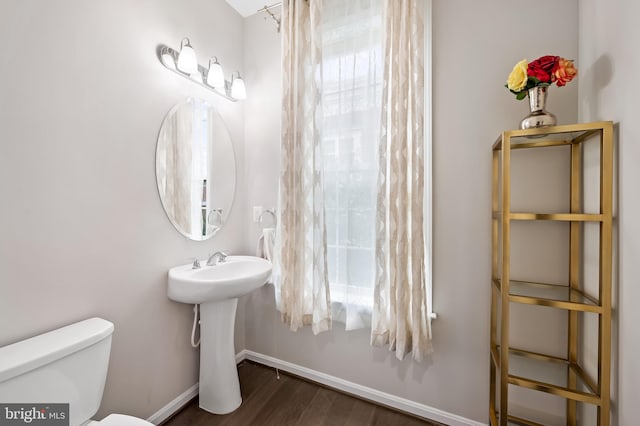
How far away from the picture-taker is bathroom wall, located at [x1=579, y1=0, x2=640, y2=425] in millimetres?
894

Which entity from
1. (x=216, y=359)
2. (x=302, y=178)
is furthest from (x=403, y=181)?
(x=216, y=359)

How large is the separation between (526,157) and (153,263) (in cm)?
201

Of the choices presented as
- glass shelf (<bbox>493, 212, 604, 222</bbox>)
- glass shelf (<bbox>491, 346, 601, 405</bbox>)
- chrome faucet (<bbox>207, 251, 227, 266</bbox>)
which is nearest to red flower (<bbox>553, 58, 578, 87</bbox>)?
glass shelf (<bbox>493, 212, 604, 222</bbox>)

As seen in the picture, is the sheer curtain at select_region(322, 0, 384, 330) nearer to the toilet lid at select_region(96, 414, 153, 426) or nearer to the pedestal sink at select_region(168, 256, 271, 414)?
the pedestal sink at select_region(168, 256, 271, 414)

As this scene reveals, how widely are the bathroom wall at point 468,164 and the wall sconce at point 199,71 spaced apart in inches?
50.9

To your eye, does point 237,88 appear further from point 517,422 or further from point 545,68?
point 517,422

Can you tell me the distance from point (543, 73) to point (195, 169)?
1.83 meters

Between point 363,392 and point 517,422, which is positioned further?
point 363,392

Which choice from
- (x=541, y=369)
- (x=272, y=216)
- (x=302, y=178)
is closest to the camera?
(x=541, y=369)

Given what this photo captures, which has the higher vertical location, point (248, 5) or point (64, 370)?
point (248, 5)

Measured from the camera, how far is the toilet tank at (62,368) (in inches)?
34.4

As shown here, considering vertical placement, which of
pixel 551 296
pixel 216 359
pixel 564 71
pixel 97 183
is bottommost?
pixel 216 359

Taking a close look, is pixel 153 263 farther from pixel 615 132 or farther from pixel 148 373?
pixel 615 132

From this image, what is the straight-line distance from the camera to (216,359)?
1.62m
